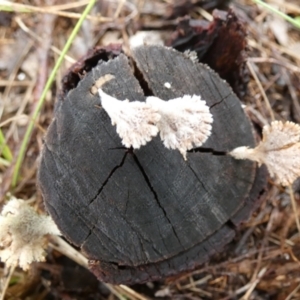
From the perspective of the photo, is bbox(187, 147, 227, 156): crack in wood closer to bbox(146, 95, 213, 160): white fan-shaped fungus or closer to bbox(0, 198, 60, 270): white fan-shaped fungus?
bbox(146, 95, 213, 160): white fan-shaped fungus

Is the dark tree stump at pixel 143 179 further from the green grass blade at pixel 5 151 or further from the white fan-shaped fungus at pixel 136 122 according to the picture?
the green grass blade at pixel 5 151

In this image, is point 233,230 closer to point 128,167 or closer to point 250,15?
point 128,167

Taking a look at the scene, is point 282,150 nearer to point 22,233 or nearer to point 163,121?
point 163,121

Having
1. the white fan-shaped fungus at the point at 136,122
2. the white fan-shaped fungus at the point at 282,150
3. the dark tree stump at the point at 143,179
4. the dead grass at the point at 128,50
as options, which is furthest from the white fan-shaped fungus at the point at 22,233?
the white fan-shaped fungus at the point at 282,150

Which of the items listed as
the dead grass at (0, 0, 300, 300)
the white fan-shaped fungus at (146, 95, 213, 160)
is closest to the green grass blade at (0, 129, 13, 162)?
the dead grass at (0, 0, 300, 300)

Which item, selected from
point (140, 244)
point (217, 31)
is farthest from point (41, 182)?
point (217, 31)

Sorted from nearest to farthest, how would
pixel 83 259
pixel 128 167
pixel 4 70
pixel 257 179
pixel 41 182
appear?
1. pixel 128 167
2. pixel 41 182
3. pixel 257 179
4. pixel 83 259
5. pixel 4 70

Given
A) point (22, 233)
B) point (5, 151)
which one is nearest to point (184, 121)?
point (22, 233)
